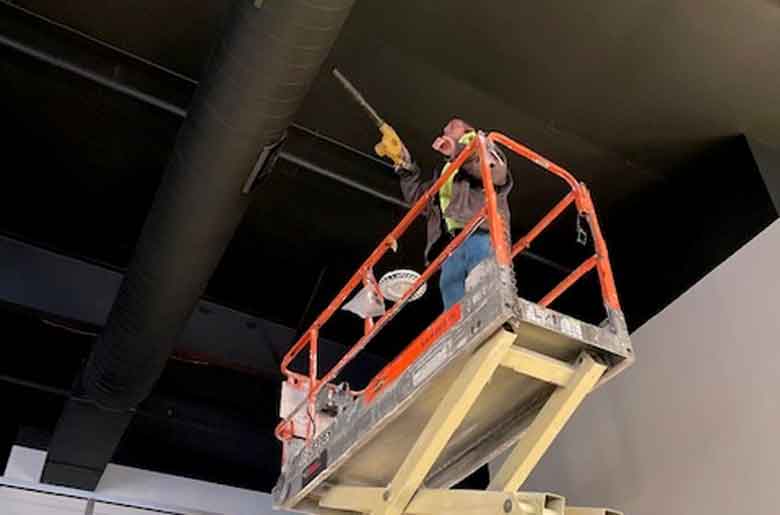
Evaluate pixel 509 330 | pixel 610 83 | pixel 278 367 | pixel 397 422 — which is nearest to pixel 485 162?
pixel 509 330

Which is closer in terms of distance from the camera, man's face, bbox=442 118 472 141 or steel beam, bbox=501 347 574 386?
steel beam, bbox=501 347 574 386

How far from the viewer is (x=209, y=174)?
450 centimetres

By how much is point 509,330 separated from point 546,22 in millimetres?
2748

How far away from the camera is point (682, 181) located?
Answer: 20.7 ft

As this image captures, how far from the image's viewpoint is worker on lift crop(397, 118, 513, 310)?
405 centimetres

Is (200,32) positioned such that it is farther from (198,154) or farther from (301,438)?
(301,438)

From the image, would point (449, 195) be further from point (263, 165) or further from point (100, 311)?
point (100, 311)

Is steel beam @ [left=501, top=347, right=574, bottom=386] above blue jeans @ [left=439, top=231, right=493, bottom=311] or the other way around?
the other way around

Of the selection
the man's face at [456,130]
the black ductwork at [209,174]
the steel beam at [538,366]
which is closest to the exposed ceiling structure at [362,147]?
the black ductwork at [209,174]

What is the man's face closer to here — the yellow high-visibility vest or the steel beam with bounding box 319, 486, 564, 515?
the yellow high-visibility vest

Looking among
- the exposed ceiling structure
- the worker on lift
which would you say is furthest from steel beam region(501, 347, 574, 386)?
the exposed ceiling structure

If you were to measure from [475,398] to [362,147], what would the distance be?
3.15 m

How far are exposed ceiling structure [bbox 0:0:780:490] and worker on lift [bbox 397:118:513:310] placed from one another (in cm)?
114

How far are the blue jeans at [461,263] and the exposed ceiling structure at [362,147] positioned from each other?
135cm
